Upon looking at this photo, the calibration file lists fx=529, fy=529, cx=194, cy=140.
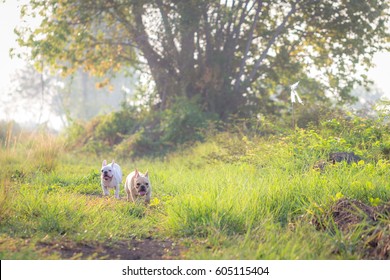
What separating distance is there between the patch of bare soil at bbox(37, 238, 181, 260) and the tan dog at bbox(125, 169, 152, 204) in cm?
195

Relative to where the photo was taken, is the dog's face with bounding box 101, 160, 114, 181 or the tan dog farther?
the dog's face with bounding box 101, 160, 114, 181

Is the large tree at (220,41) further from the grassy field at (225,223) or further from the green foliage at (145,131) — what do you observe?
the grassy field at (225,223)

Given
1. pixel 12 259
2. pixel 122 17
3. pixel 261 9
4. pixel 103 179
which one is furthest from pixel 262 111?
pixel 12 259

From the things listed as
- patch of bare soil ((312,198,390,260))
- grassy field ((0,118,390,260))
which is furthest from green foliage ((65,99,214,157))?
patch of bare soil ((312,198,390,260))

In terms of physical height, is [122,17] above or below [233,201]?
above

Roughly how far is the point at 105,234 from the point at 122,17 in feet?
45.4

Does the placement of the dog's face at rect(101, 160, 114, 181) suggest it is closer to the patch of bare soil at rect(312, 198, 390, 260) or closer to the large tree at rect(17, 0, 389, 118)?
the patch of bare soil at rect(312, 198, 390, 260)

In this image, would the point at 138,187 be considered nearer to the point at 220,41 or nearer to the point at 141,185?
the point at 141,185

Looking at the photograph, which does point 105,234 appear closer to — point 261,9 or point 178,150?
point 178,150

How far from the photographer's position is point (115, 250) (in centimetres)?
536

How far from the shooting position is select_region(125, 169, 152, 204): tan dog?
758cm

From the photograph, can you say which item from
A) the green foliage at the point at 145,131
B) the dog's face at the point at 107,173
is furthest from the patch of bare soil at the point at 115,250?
the green foliage at the point at 145,131

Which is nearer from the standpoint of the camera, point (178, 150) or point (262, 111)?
point (178, 150)

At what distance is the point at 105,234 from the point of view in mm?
5812
